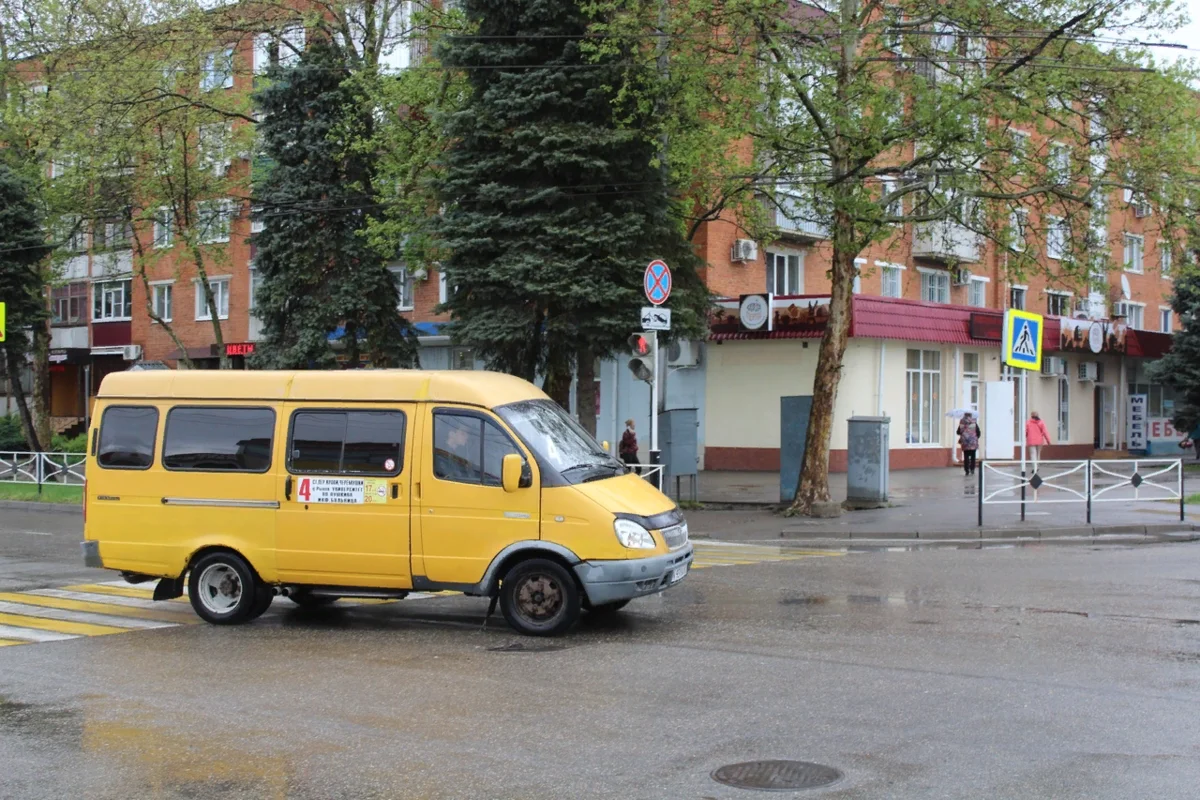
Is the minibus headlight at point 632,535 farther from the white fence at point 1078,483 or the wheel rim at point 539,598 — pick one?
the white fence at point 1078,483

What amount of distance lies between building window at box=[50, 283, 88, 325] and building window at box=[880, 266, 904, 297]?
33892 mm

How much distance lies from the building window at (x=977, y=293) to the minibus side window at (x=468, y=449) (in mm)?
36865

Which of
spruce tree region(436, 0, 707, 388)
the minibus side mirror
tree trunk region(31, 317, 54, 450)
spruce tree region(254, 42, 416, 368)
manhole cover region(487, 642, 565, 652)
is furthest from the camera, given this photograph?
tree trunk region(31, 317, 54, 450)

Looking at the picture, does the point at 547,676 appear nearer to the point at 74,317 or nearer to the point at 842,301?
the point at 842,301

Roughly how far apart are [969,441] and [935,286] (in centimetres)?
1159

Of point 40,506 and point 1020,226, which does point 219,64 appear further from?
point 1020,226

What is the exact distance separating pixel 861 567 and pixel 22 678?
967 cm

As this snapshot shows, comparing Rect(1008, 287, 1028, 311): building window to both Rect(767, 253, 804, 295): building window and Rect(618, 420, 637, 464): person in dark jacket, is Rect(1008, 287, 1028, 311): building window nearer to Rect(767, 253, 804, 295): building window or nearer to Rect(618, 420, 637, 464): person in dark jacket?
Rect(767, 253, 804, 295): building window

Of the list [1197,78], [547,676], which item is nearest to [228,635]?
[547,676]

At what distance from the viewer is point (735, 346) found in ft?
124

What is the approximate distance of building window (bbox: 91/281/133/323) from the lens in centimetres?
5288

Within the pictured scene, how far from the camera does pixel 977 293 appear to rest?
149 ft

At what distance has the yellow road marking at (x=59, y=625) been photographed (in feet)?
→ 37.2

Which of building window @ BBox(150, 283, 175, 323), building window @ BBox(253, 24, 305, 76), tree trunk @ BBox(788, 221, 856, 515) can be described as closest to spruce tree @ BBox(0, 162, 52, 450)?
building window @ BBox(253, 24, 305, 76)
